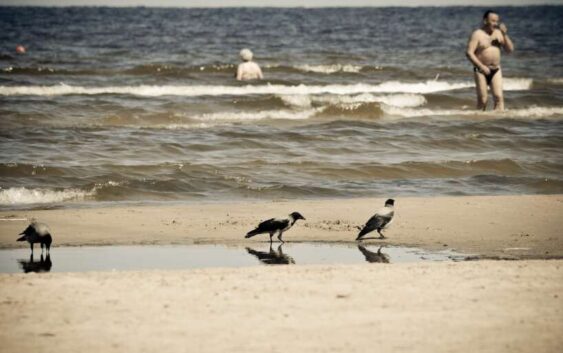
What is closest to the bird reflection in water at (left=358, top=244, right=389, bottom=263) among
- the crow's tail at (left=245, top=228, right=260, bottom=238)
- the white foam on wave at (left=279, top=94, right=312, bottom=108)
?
the crow's tail at (left=245, top=228, right=260, bottom=238)

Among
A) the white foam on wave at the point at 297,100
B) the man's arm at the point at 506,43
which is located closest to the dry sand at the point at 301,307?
the man's arm at the point at 506,43

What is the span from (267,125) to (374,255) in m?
10.1

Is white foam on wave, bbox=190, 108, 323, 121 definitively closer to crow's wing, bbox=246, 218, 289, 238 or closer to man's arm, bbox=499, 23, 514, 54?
man's arm, bbox=499, 23, 514, 54

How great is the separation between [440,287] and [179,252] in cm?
268

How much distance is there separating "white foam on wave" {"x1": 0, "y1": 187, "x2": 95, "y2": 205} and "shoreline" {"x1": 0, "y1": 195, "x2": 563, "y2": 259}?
0.92 meters

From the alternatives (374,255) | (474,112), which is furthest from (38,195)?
(474,112)

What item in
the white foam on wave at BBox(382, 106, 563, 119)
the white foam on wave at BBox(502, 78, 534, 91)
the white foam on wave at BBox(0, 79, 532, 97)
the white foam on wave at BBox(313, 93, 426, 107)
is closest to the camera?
the white foam on wave at BBox(382, 106, 563, 119)

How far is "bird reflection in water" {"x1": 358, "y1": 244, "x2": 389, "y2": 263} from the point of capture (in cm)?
857

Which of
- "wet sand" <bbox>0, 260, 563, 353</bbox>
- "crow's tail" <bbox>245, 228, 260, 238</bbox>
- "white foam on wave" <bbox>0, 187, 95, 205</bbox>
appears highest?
"white foam on wave" <bbox>0, 187, 95, 205</bbox>

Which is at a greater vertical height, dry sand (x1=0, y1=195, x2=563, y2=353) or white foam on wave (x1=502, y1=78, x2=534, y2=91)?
white foam on wave (x1=502, y1=78, x2=534, y2=91)

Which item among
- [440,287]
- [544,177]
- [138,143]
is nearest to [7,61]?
[138,143]

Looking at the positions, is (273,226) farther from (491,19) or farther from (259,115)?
(259,115)

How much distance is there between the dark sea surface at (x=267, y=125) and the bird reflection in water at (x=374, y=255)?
3190 mm

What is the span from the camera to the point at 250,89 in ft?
83.3
